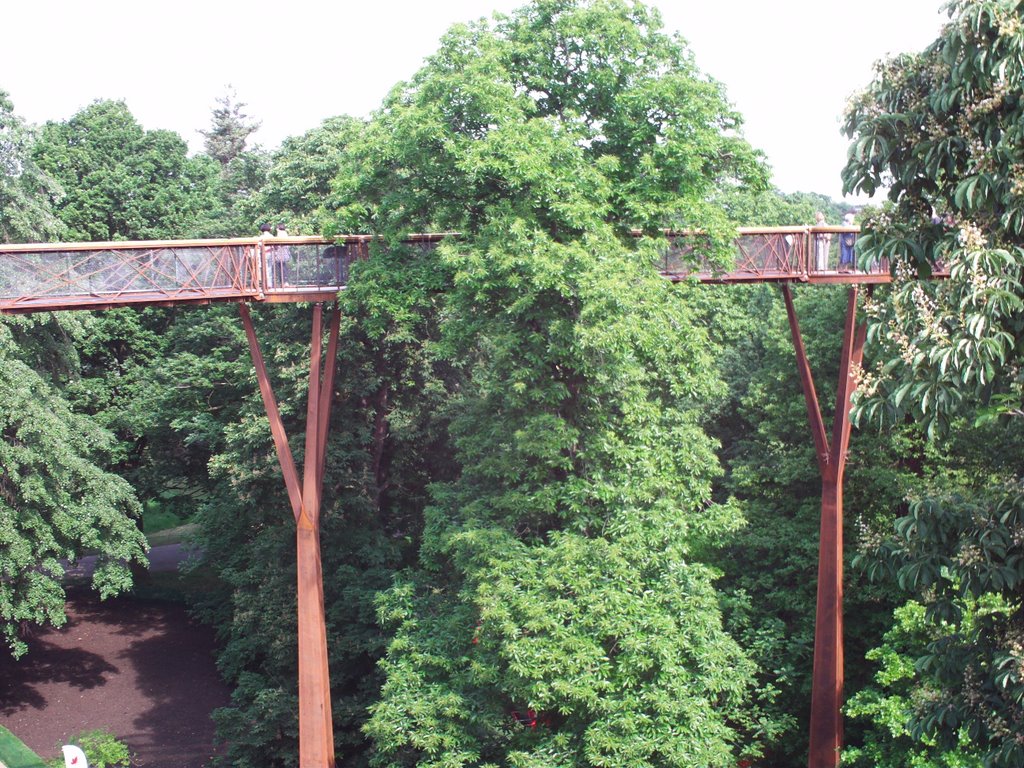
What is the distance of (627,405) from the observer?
44.1 ft

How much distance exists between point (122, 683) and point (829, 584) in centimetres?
1691

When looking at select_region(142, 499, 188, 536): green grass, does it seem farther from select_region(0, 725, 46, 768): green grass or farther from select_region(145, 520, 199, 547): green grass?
select_region(0, 725, 46, 768): green grass

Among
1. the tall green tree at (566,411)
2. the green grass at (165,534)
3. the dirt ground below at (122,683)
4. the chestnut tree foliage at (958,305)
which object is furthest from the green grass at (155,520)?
the chestnut tree foliage at (958,305)

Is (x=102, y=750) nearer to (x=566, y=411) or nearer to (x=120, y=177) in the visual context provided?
(x=566, y=411)

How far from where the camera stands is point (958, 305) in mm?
6801

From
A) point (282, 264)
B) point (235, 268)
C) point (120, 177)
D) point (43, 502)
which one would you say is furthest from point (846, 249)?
point (120, 177)

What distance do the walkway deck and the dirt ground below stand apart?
1099 cm

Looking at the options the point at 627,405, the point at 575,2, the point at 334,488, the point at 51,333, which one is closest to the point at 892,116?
the point at 627,405

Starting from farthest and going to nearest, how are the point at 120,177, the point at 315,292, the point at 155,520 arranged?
1. the point at 155,520
2. the point at 120,177
3. the point at 315,292

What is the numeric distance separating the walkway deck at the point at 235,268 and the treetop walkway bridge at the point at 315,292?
0.02m

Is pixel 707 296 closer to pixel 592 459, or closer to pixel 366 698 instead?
pixel 592 459

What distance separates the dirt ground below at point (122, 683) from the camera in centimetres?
2148

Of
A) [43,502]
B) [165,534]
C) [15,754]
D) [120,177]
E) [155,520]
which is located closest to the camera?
[43,502]

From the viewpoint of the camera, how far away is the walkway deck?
13680 mm
